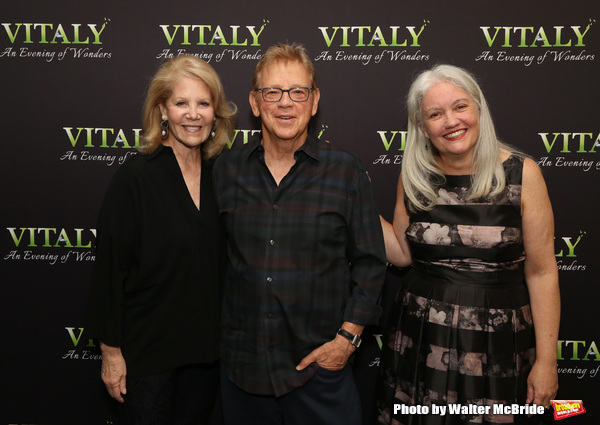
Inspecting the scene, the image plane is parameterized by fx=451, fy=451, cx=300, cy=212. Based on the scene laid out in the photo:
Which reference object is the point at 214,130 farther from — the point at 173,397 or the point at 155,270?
the point at 173,397

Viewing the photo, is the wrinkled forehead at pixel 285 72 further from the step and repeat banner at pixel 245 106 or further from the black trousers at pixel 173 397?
the black trousers at pixel 173 397

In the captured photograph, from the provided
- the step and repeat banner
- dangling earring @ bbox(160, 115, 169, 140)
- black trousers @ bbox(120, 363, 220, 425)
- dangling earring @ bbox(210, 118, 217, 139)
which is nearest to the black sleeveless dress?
the step and repeat banner

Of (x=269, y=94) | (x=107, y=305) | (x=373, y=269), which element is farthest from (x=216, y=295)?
(x=269, y=94)

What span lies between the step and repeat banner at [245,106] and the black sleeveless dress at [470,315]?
0.66 m

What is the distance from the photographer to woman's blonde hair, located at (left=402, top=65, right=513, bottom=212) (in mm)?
1691

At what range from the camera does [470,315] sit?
65.7 inches

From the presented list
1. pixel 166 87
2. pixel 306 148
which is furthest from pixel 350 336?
pixel 166 87

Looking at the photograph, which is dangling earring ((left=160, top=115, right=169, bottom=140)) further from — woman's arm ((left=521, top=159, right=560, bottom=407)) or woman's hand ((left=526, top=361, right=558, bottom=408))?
woman's hand ((left=526, top=361, right=558, bottom=408))

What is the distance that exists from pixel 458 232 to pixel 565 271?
103cm

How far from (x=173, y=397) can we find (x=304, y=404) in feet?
1.72

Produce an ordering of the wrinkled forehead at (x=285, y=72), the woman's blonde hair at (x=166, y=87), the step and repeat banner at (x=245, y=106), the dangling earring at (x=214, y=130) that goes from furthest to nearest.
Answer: the step and repeat banner at (x=245, y=106), the dangling earring at (x=214, y=130), the woman's blonde hair at (x=166, y=87), the wrinkled forehead at (x=285, y=72)

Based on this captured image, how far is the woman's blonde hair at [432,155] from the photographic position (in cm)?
169

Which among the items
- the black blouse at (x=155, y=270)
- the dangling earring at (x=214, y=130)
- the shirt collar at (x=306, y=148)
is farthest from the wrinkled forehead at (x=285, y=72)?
the black blouse at (x=155, y=270)

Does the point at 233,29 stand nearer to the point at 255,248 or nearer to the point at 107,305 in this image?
the point at 255,248
